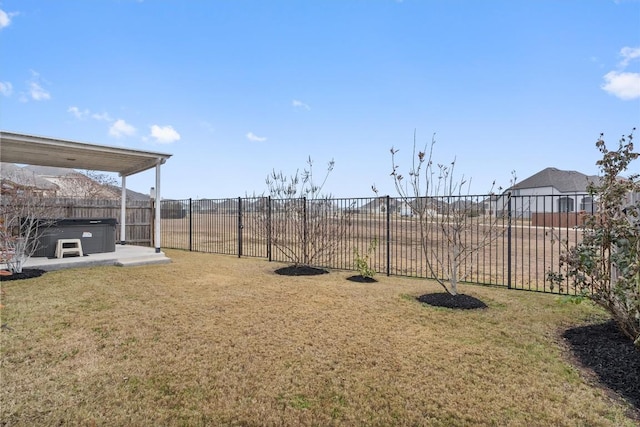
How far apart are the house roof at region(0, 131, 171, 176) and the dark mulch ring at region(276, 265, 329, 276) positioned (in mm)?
4373

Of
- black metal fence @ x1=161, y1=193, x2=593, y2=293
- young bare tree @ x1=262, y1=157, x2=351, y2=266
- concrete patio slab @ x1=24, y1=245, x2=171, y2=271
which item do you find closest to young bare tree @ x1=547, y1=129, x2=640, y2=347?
black metal fence @ x1=161, y1=193, x2=593, y2=293

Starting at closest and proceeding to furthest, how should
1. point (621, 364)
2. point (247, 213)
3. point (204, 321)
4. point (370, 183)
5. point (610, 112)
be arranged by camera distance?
point (621, 364)
point (204, 321)
point (370, 183)
point (610, 112)
point (247, 213)

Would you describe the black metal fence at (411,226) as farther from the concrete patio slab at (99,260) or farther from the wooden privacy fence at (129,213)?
the wooden privacy fence at (129,213)

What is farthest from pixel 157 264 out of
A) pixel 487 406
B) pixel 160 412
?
pixel 487 406

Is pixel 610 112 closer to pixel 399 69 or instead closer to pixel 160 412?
pixel 399 69

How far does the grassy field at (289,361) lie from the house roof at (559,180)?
31031 mm

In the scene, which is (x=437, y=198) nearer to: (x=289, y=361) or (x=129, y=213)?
(x=289, y=361)

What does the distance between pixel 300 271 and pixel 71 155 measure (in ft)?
21.0

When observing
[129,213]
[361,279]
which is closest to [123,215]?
[129,213]

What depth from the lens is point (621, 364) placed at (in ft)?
9.25

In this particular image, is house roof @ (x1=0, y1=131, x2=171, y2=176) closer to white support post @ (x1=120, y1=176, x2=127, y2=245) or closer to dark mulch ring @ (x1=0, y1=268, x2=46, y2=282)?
white support post @ (x1=120, y1=176, x2=127, y2=245)

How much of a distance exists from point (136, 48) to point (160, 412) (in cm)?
826

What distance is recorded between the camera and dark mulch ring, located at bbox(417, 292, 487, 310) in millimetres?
4480

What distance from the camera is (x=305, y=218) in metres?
7.53
